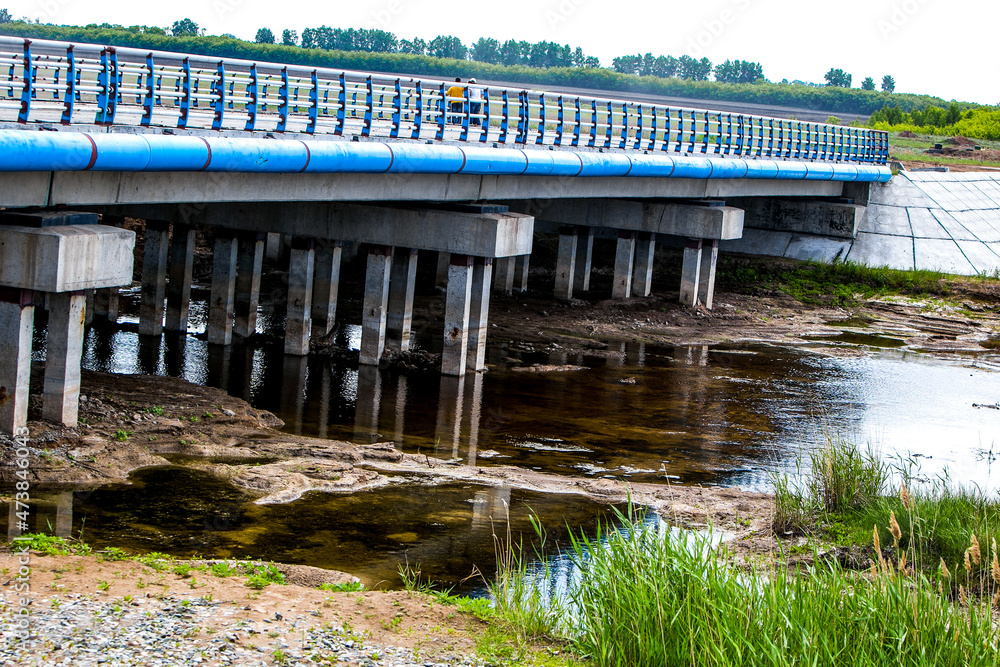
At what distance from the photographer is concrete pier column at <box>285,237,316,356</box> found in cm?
2041

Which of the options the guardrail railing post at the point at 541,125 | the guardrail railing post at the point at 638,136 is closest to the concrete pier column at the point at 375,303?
the guardrail railing post at the point at 541,125

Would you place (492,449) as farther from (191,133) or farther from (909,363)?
(909,363)

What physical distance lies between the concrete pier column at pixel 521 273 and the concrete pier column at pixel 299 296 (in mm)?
10178

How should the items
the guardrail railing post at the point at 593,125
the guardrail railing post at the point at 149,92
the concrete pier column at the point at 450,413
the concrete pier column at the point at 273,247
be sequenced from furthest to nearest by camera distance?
the concrete pier column at the point at 273,247 → the guardrail railing post at the point at 593,125 → the concrete pier column at the point at 450,413 → the guardrail railing post at the point at 149,92

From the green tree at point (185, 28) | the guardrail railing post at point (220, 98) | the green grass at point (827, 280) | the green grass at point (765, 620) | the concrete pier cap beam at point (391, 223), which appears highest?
the green tree at point (185, 28)

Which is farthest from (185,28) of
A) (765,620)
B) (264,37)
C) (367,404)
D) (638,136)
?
(765,620)

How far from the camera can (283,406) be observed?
663 inches

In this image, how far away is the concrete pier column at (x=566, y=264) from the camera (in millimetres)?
Result: 28688

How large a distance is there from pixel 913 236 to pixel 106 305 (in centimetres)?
2672

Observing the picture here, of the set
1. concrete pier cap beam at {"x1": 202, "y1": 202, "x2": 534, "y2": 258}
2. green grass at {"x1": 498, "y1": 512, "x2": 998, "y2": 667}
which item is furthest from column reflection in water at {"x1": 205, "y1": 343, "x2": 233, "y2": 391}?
green grass at {"x1": 498, "y1": 512, "x2": 998, "y2": 667}

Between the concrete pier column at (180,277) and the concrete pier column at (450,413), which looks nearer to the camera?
the concrete pier column at (450,413)

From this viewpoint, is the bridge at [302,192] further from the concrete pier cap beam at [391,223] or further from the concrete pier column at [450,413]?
the concrete pier column at [450,413]

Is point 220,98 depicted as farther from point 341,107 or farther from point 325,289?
point 325,289

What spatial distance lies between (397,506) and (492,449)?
3.52 m
